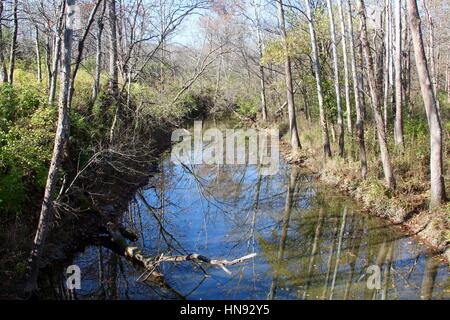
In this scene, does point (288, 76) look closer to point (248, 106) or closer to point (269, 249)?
point (269, 249)

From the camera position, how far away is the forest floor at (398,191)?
986 centimetres

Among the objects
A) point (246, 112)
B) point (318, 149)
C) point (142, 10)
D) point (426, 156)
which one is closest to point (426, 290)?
point (426, 156)

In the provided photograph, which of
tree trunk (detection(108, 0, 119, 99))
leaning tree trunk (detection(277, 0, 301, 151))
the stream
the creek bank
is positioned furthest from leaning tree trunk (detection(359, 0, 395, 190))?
tree trunk (detection(108, 0, 119, 99))

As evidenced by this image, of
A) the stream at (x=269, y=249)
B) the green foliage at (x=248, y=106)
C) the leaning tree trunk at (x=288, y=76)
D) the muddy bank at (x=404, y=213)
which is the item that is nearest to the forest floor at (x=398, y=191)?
the muddy bank at (x=404, y=213)

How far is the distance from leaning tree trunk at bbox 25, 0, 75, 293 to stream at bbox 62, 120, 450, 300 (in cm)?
109

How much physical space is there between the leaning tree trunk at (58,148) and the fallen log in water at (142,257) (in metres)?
1.91

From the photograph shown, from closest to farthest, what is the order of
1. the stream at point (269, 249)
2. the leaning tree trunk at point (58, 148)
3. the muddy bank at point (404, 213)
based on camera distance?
the leaning tree trunk at point (58, 148) < the stream at point (269, 249) < the muddy bank at point (404, 213)

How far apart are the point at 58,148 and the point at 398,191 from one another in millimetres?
8554

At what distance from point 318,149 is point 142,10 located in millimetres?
8833

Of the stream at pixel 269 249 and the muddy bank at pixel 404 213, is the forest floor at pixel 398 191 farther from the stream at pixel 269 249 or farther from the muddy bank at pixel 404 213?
the stream at pixel 269 249

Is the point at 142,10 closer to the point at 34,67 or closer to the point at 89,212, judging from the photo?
the point at 34,67

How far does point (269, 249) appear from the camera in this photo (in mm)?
10133

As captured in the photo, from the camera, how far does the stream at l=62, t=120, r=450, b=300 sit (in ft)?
26.5

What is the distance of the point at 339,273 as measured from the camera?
8.68 m
